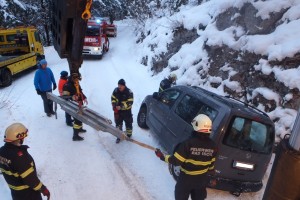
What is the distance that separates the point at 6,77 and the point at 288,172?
552 inches

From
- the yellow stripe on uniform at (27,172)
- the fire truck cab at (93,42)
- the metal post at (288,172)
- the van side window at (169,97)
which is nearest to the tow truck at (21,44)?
the fire truck cab at (93,42)

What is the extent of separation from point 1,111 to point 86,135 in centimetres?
363

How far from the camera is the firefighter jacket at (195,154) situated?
420 centimetres

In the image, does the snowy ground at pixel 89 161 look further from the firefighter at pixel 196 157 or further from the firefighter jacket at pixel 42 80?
the firefighter at pixel 196 157

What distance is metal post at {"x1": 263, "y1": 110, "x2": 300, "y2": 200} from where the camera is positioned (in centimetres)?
143

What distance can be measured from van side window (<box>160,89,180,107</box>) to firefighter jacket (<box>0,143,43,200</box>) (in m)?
4.20

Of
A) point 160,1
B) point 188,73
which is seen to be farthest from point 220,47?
point 160,1

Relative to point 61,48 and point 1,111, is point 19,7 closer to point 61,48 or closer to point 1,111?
point 1,111

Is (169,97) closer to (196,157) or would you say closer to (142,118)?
(142,118)

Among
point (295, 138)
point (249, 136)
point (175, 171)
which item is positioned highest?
point (295, 138)

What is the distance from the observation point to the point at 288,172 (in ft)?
4.76

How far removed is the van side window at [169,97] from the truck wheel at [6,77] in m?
8.65

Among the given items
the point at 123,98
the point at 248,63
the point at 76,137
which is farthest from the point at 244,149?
the point at 248,63

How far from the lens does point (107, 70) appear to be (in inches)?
687
